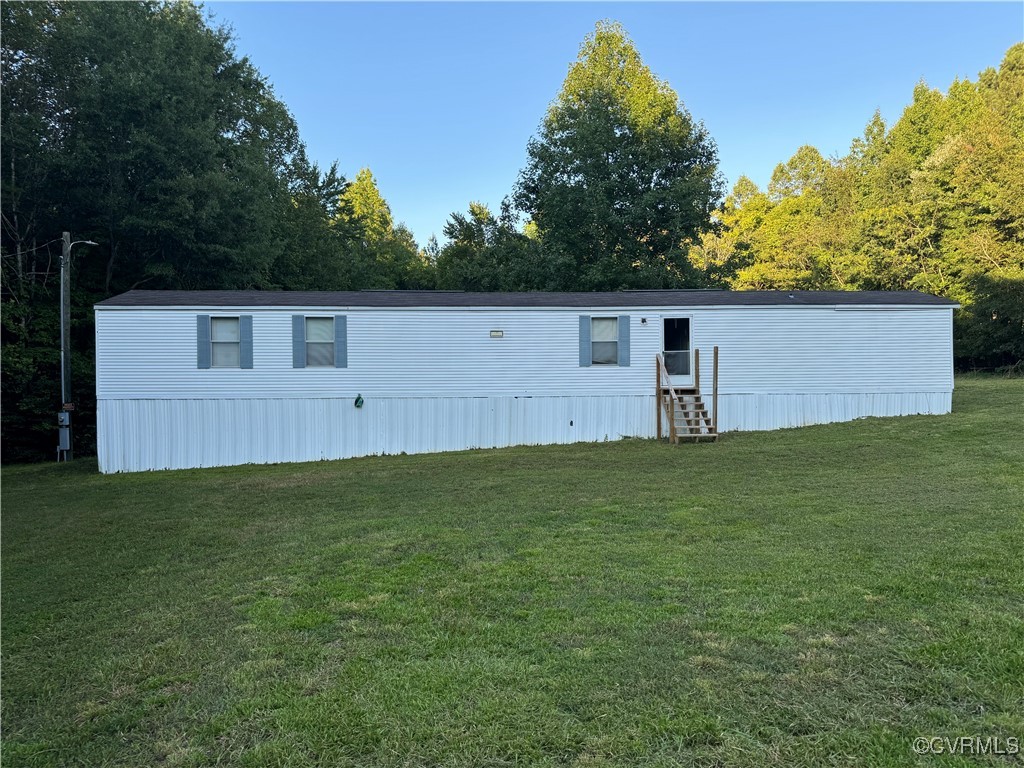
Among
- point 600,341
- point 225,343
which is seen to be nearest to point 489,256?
point 600,341

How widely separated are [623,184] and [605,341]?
12.3 meters

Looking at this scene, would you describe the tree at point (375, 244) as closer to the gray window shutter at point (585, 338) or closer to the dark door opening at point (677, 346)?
the gray window shutter at point (585, 338)

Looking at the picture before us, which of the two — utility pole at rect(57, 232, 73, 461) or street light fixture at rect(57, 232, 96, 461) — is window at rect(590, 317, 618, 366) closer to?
street light fixture at rect(57, 232, 96, 461)

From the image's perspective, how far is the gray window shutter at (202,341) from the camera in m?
12.3

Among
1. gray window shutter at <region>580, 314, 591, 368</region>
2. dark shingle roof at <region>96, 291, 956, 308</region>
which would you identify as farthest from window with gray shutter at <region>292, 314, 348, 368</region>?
gray window shutter at <region>580, 314, 591, 368</region>

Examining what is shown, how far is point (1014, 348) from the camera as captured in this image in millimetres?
23469

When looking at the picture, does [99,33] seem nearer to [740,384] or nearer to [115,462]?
[115,462]

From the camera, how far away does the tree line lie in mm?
16828

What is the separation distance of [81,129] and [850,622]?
2057 cm

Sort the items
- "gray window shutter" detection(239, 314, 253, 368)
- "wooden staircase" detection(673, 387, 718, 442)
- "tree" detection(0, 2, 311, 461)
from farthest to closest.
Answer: "tree" detection(0, 2, 311, 461) < "gray window shutter" detection(239, 314, 253, 368) < "wooden staircase" detection(673, 387, 718, 442)

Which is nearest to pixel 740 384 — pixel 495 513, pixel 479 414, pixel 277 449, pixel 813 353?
pixel 813 353

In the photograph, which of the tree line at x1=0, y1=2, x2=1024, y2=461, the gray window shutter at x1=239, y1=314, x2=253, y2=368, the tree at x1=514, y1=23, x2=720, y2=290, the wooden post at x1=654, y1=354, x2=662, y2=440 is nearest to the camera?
the gray window shutter at x1=239, y1=314, x2=253, y2=368

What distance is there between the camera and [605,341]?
1314 cm

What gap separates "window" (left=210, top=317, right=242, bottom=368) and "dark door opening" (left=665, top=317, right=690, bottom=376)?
8570mm
